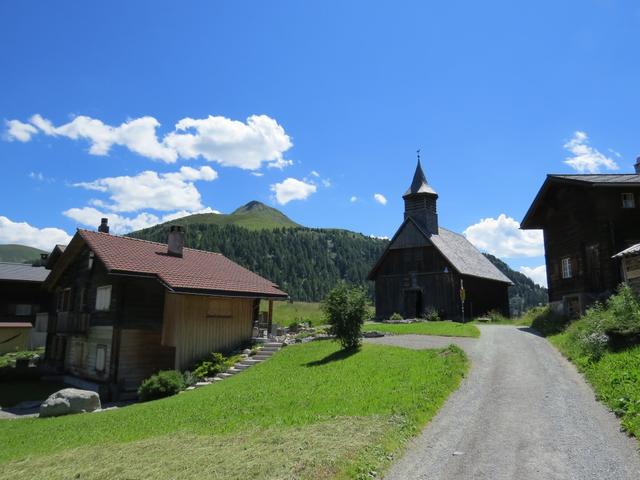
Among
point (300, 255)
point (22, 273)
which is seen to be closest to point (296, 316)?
point (22, 273)

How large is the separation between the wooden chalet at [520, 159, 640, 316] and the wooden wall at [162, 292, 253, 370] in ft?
62.6

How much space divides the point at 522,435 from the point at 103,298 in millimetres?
22988

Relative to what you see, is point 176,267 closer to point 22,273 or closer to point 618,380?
point 618,380

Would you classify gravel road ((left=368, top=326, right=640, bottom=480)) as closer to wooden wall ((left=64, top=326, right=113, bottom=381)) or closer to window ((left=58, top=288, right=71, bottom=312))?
wooden wall ((left=64, top=326, right=113, bottom=381))

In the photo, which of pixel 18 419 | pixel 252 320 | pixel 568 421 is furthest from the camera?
pixel 252 320

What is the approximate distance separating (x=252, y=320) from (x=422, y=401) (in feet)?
58.9

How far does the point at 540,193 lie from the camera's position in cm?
2900

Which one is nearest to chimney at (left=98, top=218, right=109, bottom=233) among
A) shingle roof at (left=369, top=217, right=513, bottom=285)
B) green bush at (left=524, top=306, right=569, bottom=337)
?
shingle roof at (left=369, top=217, right=513, bottom=285)

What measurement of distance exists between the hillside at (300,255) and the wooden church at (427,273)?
95392 mm

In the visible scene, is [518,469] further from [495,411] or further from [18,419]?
[18,419]

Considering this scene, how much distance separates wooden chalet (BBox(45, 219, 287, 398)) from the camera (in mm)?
23828

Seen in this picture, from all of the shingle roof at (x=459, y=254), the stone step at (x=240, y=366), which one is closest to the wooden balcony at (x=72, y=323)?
the stone step at (x=240, y=366)

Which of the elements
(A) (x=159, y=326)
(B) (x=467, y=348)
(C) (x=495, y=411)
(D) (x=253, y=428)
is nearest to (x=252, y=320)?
(A) (x=159, y=326)

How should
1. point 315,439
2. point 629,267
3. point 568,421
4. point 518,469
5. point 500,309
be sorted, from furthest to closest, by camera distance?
point 500,309
point 629,267
point 568,421
point 315,439
point 518,469
